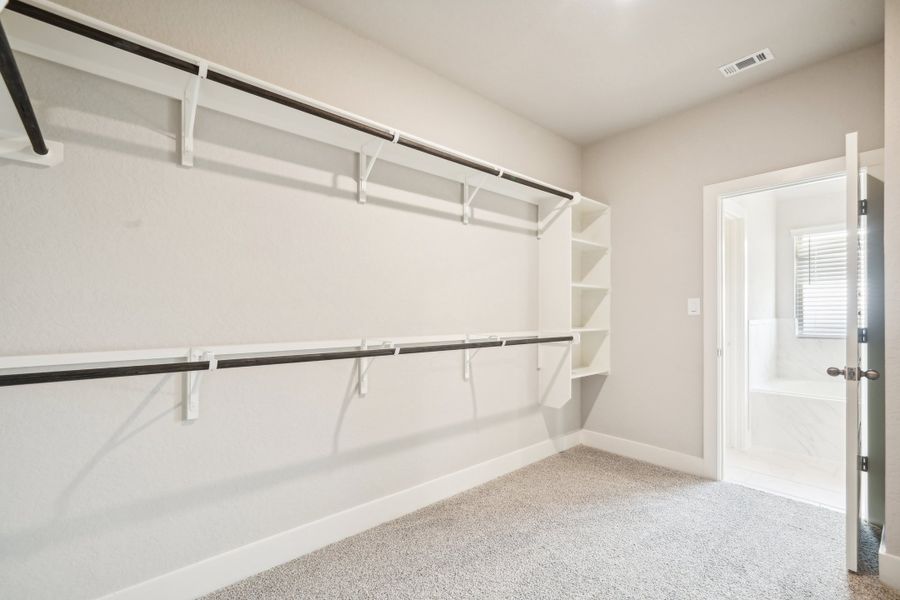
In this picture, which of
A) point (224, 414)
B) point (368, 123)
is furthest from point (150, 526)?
point (368, 123)

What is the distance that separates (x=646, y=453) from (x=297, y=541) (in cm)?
250

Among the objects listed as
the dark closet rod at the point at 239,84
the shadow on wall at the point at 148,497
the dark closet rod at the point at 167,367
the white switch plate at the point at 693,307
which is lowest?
the shadow on wall at the point at 148,497

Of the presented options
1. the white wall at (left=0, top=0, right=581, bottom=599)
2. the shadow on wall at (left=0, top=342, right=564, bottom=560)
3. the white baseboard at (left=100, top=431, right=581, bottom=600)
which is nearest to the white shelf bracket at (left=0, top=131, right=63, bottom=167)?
the white wall at (left=0, top=0, right=581, bottom=599)

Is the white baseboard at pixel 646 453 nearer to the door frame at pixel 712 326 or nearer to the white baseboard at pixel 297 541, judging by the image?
the door frame at pixel 712 326

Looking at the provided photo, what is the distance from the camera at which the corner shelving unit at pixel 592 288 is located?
3371 millimetres

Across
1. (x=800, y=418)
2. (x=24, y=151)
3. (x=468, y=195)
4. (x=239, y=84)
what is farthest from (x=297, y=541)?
(x=800, y=418)

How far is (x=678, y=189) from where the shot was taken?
9.87ft

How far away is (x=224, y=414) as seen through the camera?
5.60ft

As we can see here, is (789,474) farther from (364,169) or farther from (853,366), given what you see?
(364,169)

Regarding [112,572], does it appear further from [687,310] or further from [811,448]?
[811,448]

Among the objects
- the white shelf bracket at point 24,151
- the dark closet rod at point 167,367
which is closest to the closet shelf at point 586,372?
the dark closet rod at point 167,367

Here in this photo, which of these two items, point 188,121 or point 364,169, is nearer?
point 188,121

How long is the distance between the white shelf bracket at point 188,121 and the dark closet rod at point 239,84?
0.15 metres

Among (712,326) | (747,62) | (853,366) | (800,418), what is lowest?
(800,418)
